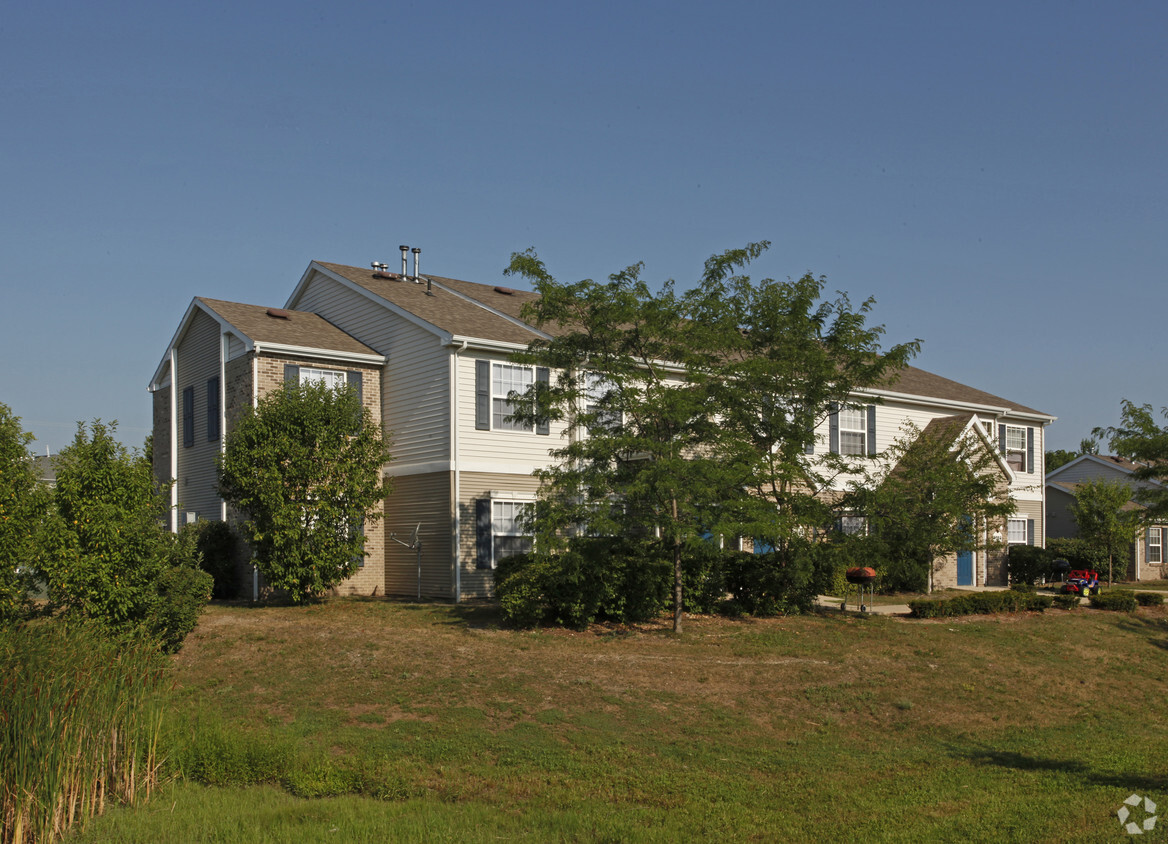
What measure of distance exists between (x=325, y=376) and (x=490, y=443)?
429cm

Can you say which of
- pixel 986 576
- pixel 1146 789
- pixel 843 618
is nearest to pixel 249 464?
pixel 843 618

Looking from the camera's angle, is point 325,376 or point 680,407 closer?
point 680,407

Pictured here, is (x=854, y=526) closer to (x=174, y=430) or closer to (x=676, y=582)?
(x=676, y=582)

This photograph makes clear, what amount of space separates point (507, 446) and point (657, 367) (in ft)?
18.9

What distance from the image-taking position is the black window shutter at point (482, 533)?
21.8 meters

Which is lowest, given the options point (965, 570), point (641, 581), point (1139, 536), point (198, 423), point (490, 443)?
point (965, 570)

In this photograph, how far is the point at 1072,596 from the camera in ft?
77.3

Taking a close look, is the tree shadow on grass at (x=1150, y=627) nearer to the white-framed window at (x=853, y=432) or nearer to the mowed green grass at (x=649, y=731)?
the mowed green grass at (x=649, y=731)

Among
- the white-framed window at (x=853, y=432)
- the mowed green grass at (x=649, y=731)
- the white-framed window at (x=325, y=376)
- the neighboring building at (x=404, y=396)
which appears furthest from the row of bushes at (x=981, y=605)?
the white-framed window at (x=325, y=376)

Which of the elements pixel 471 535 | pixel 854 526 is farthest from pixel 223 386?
pixel 854 526

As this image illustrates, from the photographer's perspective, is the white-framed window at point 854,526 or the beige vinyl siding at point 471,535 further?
the beige vinyl siding at point 471,535

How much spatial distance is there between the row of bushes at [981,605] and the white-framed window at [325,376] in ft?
44.9

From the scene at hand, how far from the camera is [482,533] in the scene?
21859mm

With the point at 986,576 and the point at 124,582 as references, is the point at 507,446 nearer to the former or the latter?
the point at 124,582
